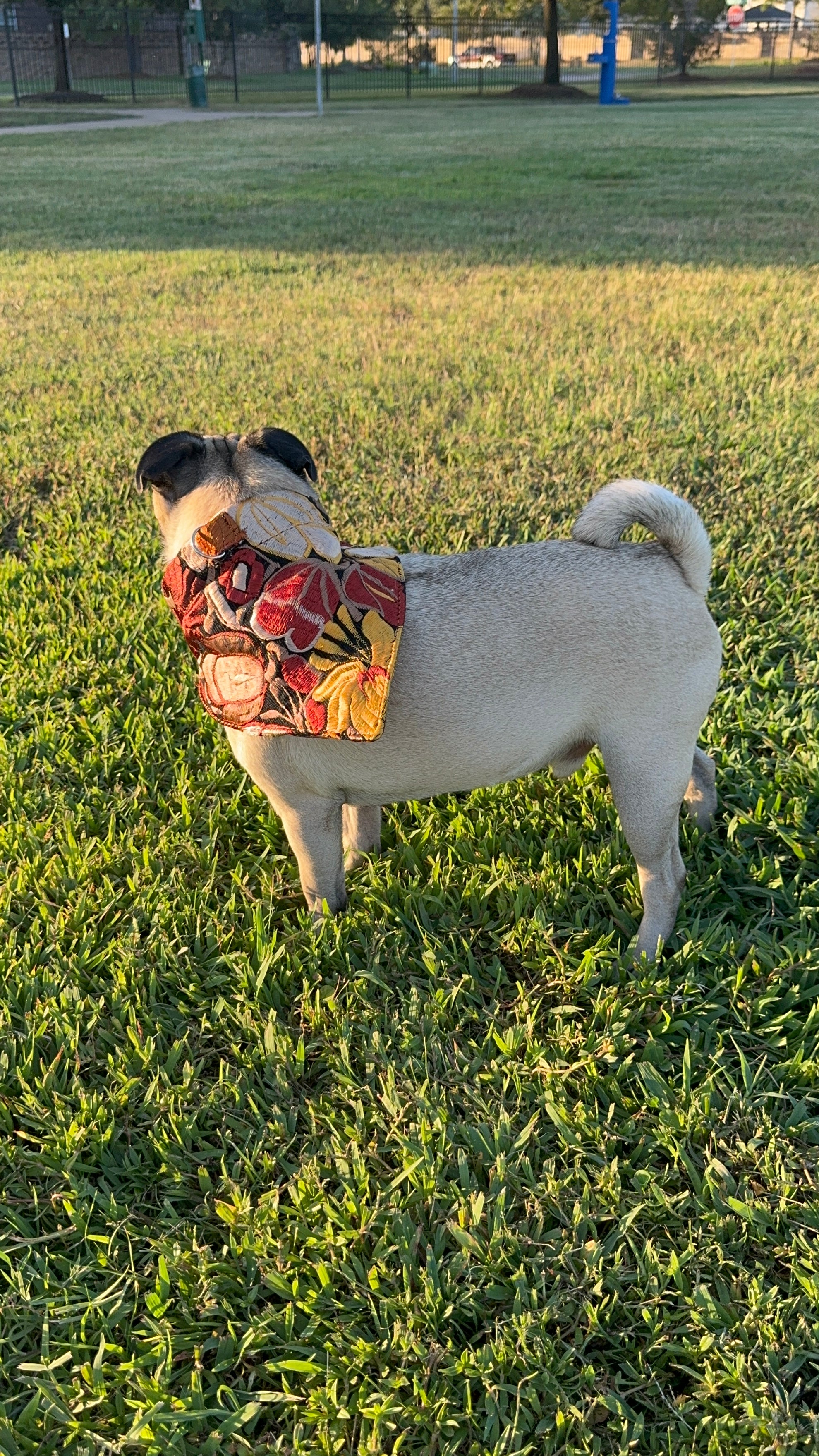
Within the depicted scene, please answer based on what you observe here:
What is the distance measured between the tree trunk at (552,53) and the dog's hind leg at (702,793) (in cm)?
4832

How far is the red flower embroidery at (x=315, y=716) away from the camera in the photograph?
2314mm

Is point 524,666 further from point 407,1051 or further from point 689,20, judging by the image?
point 689,20

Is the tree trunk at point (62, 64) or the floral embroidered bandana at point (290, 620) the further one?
the tree trunk at point (62, 64)

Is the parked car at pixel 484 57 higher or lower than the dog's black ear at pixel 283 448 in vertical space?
higher

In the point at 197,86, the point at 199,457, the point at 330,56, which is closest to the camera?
the point at 199,457

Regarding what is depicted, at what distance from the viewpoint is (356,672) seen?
228 centimetres

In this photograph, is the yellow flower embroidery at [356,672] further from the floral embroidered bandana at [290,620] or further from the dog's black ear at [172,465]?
the dog's black ear at [172,465]

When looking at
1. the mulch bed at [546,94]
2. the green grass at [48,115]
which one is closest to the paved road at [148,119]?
the green grass at [48,115]

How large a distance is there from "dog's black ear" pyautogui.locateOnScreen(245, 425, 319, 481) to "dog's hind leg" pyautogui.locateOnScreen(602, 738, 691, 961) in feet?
3.81

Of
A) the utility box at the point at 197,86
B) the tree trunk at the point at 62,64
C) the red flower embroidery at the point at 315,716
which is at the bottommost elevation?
the red flower embroidery at the point at 315,716

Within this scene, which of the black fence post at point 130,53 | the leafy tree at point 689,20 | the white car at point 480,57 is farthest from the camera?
the white car at point 480,57

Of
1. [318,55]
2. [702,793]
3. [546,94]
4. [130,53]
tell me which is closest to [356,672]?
[702,793]

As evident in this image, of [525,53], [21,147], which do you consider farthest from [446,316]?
[525,53]

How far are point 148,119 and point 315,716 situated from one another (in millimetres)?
36048
